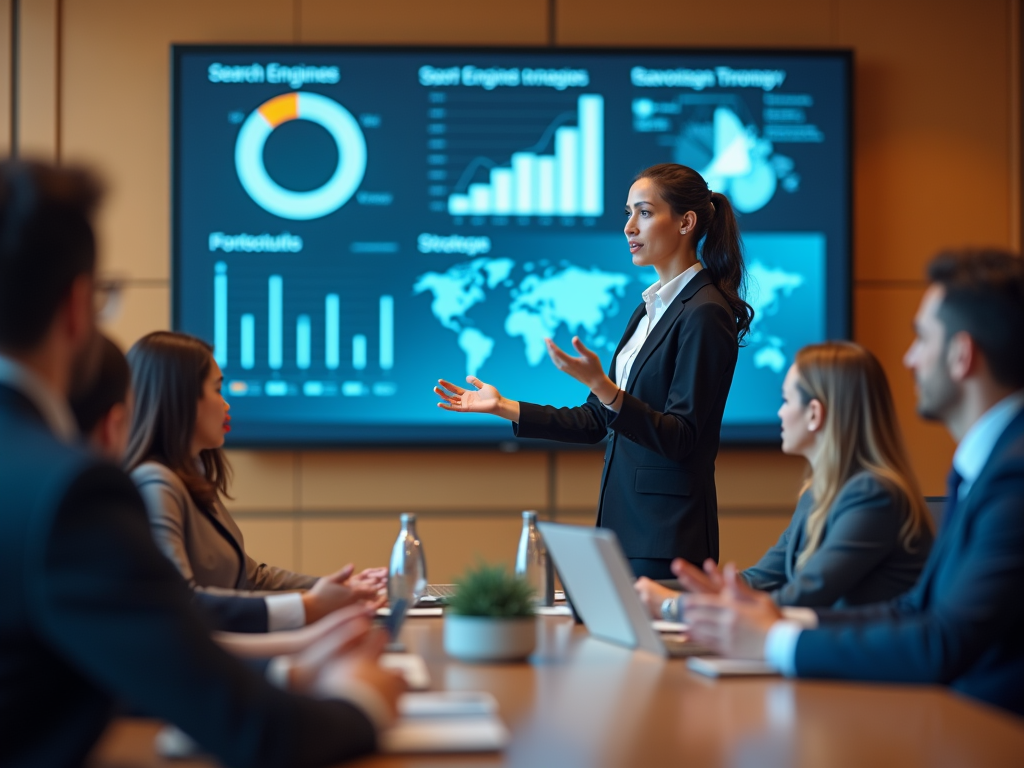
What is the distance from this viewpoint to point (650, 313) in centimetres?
298

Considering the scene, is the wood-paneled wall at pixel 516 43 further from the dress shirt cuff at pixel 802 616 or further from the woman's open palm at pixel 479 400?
the dress shirt cuff at pixel 802 616

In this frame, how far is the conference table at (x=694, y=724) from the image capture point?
113 centimetres

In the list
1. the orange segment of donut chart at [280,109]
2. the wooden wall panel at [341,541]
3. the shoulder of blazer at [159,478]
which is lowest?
the wooden wall panel at [341,541]

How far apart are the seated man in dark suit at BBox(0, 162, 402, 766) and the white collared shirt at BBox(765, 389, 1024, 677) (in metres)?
0.70

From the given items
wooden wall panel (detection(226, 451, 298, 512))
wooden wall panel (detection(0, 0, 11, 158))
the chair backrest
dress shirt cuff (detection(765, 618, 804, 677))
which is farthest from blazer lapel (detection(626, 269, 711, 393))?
wooden wall panel (detection(0, 0, 11, 158))

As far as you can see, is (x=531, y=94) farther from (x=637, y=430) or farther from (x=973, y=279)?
(x=973, y=279)

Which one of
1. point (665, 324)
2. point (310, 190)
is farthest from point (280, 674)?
point (310, 190)

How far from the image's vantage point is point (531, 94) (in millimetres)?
4562

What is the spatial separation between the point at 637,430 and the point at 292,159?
2.51 metres

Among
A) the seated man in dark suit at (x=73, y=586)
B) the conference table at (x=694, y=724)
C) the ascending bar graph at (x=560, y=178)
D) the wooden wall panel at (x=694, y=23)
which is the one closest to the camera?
the seated man in dark suit at (x=73, y=586)

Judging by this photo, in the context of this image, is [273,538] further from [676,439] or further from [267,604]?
[267,604]

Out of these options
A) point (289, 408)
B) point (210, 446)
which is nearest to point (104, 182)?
point (210, 446)

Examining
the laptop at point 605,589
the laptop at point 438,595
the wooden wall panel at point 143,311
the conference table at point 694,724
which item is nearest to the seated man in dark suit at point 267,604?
the laptop at point 438,595

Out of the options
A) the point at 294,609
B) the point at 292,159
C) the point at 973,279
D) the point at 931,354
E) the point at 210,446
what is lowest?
the point at 294,609
